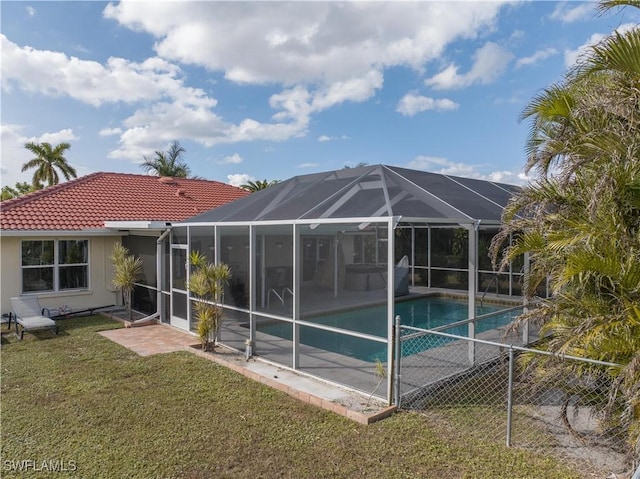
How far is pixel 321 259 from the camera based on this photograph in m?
10.1

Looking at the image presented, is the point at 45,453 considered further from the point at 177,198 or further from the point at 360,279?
the point at 177,198

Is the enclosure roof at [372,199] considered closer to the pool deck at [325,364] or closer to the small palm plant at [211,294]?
the small palm plant at [211,294]

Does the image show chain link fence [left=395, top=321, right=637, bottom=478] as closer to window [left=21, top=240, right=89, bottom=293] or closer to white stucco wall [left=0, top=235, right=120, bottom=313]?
white stucco wall [left=0, top=235, right=120, bottom=313]

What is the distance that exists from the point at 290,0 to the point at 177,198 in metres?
11.4

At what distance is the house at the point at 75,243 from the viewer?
12.3m

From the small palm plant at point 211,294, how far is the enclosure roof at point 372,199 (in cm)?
120

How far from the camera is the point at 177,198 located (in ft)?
59.8

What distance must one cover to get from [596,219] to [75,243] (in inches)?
569

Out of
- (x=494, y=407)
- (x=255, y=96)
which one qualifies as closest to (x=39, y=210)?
(x=255, y=96)

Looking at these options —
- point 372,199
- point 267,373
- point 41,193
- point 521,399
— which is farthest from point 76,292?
point 521,399

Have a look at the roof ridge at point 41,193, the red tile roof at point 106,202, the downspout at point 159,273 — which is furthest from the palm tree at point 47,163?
the downspout at point 159,273

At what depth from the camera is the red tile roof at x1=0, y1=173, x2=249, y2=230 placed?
43.0 feet

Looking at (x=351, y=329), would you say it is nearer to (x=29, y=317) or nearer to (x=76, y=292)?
(x=29, y=317)

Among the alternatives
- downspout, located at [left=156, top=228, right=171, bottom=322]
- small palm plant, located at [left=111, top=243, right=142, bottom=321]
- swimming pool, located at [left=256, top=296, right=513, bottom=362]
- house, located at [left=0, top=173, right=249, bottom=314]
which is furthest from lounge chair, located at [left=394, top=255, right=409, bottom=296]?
small palm plant, located at [left=111, top=243, right=142, bottom=321]
